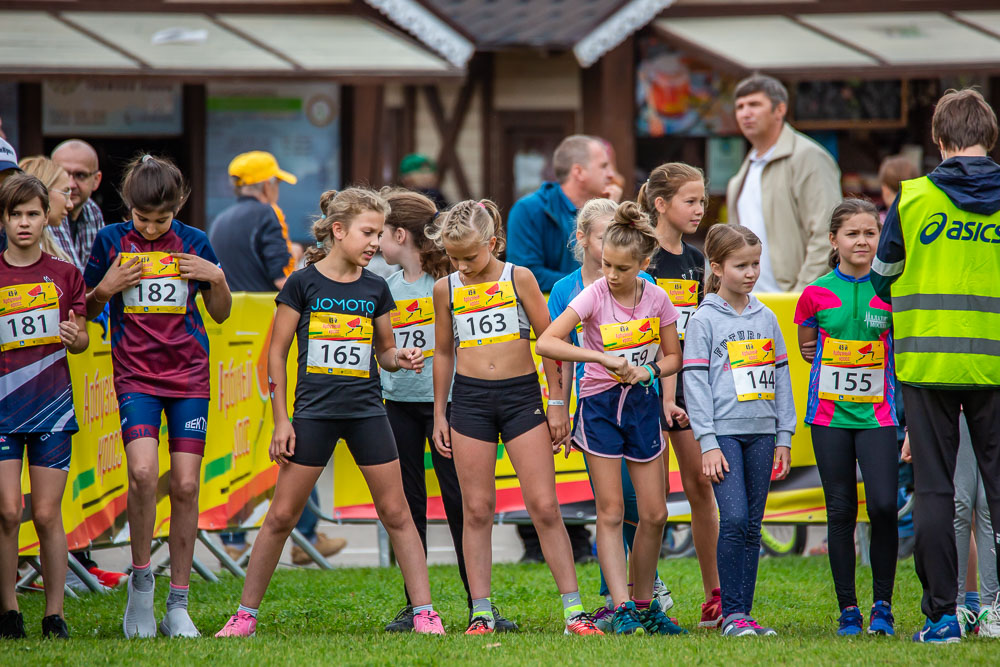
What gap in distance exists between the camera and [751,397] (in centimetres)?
563

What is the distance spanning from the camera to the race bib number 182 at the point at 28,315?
5598 millimetres

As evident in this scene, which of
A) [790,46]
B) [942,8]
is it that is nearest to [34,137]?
[790,46]

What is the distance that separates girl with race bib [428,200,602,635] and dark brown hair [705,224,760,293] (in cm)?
82

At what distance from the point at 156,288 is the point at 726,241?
2557mm

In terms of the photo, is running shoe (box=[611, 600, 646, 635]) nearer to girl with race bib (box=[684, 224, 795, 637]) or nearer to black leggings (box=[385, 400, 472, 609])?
girl with race bib (box=[684, 224, 795, 637])

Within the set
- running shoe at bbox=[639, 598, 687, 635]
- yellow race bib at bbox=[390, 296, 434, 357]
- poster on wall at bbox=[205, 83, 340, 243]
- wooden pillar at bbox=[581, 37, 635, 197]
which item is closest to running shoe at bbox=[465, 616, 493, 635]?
running shoe at bbox=[639, 598, 687, 635]

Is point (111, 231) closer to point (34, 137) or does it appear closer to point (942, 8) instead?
point (34, 137)

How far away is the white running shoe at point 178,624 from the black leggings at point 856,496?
284cm

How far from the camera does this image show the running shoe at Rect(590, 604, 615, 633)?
18.7ft

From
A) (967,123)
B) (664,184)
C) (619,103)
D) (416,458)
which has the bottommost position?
(416,458)

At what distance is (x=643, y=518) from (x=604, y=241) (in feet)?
4.01

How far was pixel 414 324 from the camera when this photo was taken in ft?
20.4

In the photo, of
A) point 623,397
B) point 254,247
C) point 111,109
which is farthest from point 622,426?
point 111,109

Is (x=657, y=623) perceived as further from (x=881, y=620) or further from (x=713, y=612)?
(x=881, y=620)
